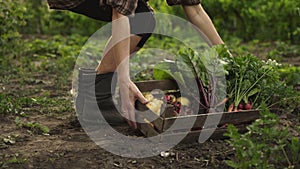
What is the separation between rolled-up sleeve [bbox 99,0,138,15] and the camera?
3.24 meters

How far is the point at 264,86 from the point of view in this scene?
11.9ft

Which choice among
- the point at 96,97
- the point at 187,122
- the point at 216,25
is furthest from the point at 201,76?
the point at 216,25

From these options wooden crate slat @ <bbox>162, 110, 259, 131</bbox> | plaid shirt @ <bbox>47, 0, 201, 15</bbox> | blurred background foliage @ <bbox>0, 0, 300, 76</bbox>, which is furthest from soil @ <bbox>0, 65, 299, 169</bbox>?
blurred background foliage @ <bbox>0, 0, 300, 76</bbox>

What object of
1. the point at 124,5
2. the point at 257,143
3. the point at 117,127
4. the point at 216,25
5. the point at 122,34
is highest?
the point at 124,5

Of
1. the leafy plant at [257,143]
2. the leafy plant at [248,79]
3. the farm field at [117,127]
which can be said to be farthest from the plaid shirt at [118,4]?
the leafy plant at [257,143]

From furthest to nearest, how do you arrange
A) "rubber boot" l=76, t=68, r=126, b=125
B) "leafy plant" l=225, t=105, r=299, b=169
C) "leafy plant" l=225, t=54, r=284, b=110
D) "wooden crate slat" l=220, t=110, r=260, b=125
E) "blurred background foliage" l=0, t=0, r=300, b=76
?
"blurred background foliage" l=0, t=0, r=300, b=76
"rubber boot" l=76, t=68, r=126, b=125
"leafy plant" l=225, t=54, r=284, b=110
"wooden crate slat" l=220, t=110, r=260, b=125
"leafy plant" l=225, t=105, r=299, b=169

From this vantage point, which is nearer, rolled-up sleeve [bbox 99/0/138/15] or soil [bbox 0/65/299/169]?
soil [bbox 0/65/299/169]

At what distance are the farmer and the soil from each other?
0.95ft

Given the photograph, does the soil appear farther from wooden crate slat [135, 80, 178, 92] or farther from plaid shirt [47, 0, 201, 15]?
plaid shirt [47, 0, 201, 15]

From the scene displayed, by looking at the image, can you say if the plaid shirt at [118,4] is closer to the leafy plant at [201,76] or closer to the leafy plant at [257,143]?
the leafy plant at [201,76]

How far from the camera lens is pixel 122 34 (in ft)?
11.0

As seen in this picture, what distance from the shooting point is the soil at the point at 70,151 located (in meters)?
3.05

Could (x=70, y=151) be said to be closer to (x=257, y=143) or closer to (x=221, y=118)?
(x=221, y=118)

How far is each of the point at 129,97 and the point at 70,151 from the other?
1.71ft
